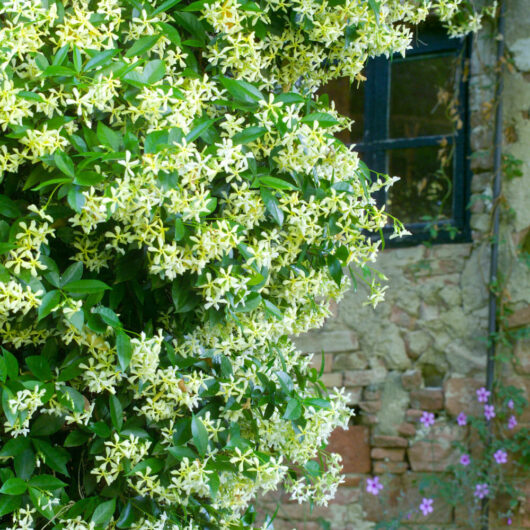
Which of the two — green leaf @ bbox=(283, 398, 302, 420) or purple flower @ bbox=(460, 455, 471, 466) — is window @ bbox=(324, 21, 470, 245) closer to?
purple flower @ bbox=(460, 455, 471, 466)

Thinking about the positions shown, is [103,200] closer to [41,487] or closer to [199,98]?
[199,98]

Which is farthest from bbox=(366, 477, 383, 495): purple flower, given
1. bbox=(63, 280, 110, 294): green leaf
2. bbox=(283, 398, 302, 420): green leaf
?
bbox=(63, 280, 110, 294): green leaf

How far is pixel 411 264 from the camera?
3920 millimetres

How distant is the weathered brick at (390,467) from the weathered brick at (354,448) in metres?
0.05

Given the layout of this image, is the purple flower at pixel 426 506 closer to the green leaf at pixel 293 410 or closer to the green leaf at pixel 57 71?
the green leaf at pixel 293 410

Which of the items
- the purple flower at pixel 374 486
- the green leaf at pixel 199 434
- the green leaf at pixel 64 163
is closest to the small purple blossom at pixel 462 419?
the purple flower at pixel 374 486

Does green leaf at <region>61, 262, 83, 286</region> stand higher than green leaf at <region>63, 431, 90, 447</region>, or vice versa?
green leaf at <region>61, 262, 83, 286</region>

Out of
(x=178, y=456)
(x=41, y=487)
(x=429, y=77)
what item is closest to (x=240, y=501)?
(x=178, y=456)

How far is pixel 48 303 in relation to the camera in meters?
1.37

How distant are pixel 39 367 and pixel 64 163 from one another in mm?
388

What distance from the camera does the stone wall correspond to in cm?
376

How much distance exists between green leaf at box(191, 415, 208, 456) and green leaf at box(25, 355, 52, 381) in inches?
11.3

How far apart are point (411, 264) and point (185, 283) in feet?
8.42

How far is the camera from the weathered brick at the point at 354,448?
3.93 meters
